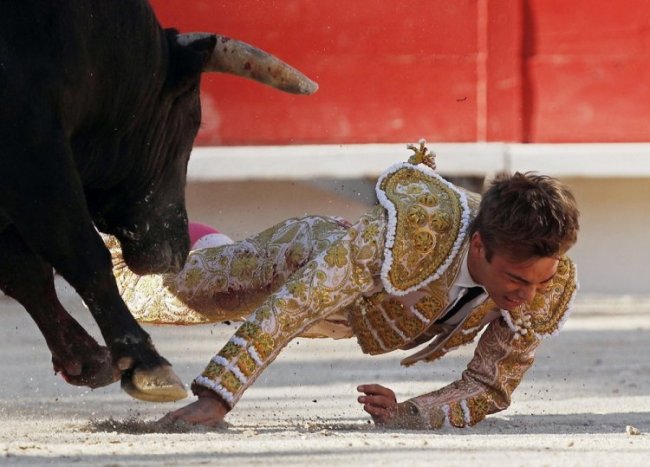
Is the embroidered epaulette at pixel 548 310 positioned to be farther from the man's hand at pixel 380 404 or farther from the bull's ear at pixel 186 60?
the bull's ear at pixel 186 60

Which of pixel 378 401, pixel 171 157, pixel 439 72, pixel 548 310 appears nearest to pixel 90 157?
pixel 171 157

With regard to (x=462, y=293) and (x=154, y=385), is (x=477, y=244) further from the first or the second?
(x=154, y=385)

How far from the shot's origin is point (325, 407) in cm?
403

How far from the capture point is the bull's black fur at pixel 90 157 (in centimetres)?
297

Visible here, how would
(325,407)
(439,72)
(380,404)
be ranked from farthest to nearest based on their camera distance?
(439,72), (325,407), (380,404)

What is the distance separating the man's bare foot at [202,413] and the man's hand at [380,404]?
1.16 feet

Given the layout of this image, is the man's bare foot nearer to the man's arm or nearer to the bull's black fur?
the bull's black fur

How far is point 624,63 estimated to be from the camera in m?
6.49

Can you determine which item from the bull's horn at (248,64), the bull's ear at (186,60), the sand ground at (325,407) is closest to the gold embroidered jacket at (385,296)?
the sand ground at (325,407)

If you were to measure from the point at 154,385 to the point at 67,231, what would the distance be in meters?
0.36

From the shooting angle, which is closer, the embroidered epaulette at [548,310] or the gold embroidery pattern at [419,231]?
the gold embroidery pattern at [419,231]

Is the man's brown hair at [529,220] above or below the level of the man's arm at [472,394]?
above

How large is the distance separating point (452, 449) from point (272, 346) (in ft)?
1.75

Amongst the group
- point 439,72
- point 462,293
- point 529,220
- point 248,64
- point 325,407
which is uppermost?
point 248,64
